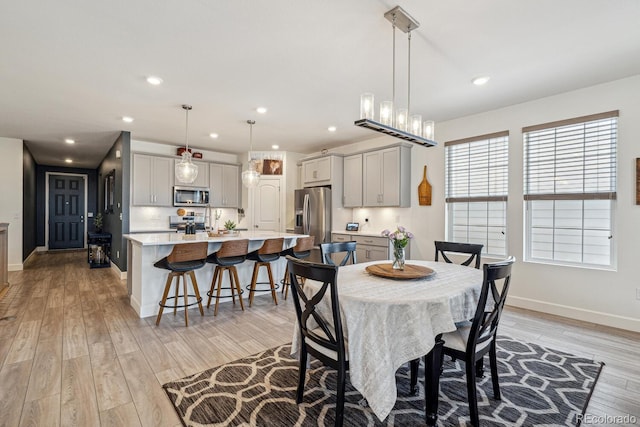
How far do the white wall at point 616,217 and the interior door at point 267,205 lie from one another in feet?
10.7

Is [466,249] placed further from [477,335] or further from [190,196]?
[190,196]

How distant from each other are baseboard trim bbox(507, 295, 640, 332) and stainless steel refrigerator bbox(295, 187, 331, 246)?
3109mm

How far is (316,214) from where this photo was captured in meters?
5.91

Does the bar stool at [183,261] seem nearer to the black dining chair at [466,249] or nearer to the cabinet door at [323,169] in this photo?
the black dining chair at [466,249]

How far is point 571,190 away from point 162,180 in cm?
662

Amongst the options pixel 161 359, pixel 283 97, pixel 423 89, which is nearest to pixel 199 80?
pixel 283 97

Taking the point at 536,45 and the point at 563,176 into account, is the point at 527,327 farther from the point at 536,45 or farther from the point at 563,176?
the point at 536,45

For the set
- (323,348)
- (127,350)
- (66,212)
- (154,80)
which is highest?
(154,80)

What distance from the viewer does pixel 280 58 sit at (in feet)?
9.25

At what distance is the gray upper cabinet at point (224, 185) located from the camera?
22.4 ft

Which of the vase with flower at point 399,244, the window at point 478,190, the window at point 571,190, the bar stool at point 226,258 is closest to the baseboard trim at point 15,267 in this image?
the bar stool at point 226,258

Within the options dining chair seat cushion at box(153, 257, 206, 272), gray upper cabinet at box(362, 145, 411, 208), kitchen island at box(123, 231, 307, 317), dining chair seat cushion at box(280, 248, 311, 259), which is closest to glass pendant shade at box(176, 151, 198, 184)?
kitchen island at box(123, 231, 307, 317)

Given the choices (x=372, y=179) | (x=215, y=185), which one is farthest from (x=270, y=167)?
(x=372, y=179)

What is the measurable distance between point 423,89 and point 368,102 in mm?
1540
